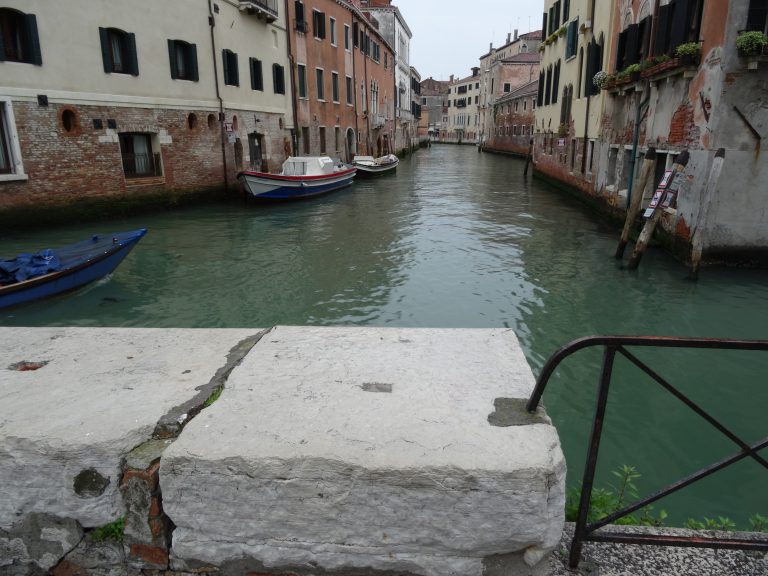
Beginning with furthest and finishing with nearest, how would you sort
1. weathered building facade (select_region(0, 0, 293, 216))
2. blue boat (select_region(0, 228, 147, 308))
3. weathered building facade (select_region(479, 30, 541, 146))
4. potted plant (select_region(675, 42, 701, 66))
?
weathered building facade (select_region(479, 30, 541, 146)), weathered building facade (select_region(0, 0, 293, 216)), potted plant (select_region(675, 42, 701, 66)), blue boat (select_region(0, 228, 147, 308))

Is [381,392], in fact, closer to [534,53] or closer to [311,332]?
[311,332]

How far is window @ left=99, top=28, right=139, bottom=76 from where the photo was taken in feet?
44.7

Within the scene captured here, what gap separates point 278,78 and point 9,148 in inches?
464

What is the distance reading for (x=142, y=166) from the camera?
50.7 ft

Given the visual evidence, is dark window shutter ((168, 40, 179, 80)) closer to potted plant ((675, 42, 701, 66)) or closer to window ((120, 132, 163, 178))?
window ((120, 132, 163, 178))

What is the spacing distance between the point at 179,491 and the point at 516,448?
0.97m

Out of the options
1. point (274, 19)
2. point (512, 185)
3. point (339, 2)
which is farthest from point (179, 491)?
point (339, 2)

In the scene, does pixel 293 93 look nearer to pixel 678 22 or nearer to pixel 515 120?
pixel 678 22

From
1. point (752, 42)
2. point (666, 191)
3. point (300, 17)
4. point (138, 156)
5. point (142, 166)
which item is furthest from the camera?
point (300, 17)

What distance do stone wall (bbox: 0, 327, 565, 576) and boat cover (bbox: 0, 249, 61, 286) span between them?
256 inches

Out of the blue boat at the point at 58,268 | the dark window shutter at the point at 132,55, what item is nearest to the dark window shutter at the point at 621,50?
the blue boat at the point at 58,268

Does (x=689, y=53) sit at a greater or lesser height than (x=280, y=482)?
greater

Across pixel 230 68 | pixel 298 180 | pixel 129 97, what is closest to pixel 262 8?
pixel 230 68

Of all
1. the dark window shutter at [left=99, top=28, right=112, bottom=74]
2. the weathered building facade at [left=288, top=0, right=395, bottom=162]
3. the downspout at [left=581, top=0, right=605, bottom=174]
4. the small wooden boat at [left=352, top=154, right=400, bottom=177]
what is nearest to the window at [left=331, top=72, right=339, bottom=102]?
the weathered building facade at [left=288, top=0, right=395, bottom=162]
